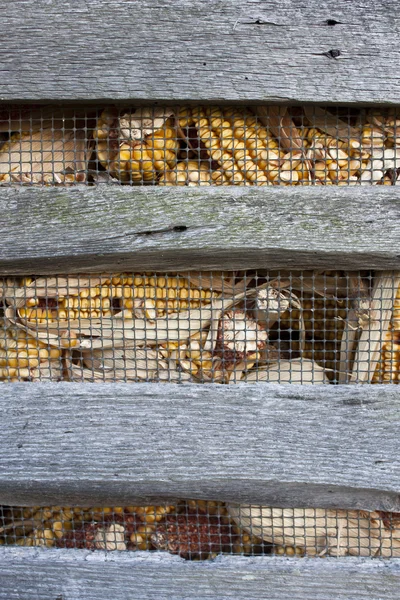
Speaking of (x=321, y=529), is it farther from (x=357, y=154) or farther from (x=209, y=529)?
(x=357, y=154)

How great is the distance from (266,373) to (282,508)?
0.28 m

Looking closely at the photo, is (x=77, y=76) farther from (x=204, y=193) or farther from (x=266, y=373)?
(x=266, y=373)

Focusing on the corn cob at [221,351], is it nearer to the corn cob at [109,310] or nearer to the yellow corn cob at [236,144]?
the corn cob at [109,310]

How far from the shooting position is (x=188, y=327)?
1123 millimetres

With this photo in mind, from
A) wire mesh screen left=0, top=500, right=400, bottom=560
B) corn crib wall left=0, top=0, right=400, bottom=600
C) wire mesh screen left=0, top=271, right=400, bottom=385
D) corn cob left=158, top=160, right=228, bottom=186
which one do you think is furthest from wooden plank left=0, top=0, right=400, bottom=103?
wire mesh screen left=0, top=500, right=400, bottom=560

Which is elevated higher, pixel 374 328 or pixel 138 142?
pixel 138 142

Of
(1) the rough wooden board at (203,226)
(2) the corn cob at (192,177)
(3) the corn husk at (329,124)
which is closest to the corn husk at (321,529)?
(1) the rough wooden board at (203,226)

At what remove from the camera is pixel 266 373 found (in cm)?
115

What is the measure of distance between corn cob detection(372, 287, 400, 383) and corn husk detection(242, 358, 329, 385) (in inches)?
4.7

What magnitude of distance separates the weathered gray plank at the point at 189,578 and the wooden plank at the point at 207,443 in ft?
0.43

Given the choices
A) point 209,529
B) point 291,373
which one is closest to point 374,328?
point 291,373

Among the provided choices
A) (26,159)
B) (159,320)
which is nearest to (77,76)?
(26,159)

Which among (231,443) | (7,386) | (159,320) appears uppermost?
(159,320)

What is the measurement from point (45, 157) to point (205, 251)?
1.41 ft
